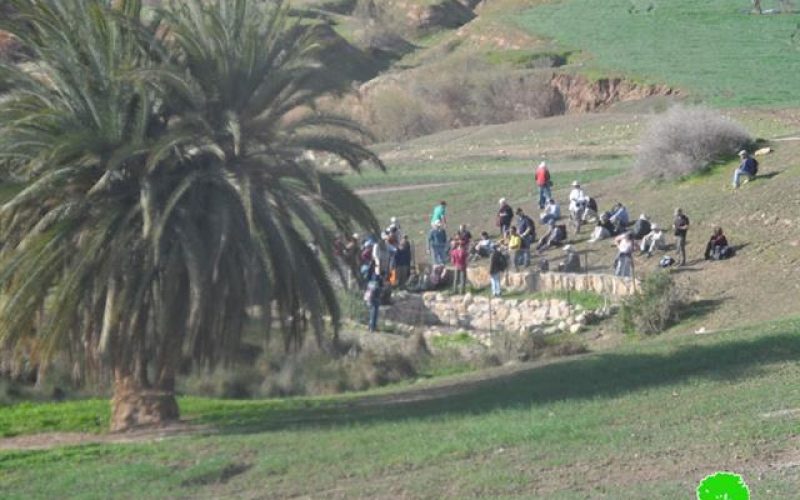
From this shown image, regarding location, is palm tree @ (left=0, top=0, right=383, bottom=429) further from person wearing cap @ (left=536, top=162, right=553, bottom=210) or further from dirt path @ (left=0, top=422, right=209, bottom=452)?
person wearing cap @ (left=536, top=162, right=553, bottom=210)

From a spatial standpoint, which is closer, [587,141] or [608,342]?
[608,342]

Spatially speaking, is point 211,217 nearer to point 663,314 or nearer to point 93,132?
point 93,132

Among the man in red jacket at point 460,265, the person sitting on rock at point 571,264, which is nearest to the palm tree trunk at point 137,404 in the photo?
the man in red jacket at point 460,265

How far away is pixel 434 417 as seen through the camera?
2081 centimetres

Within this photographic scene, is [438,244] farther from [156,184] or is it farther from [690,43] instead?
[690,43]

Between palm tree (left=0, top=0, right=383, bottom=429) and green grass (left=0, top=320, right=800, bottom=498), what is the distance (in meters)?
1.55

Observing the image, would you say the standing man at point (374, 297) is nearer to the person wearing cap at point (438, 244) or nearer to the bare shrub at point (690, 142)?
the person wearing cap at point (438, 244)

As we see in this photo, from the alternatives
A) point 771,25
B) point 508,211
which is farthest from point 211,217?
point 771,25

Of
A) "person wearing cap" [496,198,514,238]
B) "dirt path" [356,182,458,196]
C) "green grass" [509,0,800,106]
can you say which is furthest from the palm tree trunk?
"green grass" [509,0,800,106]

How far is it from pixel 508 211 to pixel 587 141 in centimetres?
2383

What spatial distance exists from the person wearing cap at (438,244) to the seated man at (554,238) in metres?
2.51

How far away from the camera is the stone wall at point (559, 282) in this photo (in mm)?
35031

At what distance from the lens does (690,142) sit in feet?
141

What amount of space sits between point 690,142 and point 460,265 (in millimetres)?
8754
